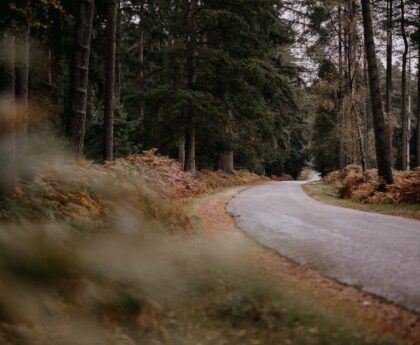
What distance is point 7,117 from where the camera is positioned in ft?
19.0

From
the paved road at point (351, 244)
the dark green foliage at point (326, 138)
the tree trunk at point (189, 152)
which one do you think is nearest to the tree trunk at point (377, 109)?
the paved road at point (351, 244)

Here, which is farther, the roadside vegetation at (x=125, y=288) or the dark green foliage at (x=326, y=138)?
the dark green foliage at (x=326, y=138)

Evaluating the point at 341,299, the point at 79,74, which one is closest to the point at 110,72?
the point at 79,74

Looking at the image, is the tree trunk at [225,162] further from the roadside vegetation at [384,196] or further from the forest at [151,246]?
the roadside vegetation at [384,196]

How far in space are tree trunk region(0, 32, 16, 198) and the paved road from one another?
4442 mm

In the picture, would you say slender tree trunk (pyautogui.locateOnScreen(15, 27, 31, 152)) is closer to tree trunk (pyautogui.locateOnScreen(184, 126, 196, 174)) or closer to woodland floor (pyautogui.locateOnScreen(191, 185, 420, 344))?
woodland floor (pyautogui.locateOnScreen(191, 185, 420, 344))

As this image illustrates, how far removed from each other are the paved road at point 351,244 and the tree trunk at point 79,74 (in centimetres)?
494

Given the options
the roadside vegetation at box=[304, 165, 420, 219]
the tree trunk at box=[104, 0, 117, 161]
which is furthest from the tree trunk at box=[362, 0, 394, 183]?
the tree trunk at box=[104, 0, 117, 161]

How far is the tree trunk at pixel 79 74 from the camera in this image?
1101 centimetres

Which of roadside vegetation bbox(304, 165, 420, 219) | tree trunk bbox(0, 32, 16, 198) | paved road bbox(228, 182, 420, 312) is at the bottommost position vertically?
paved road bbox(228, 182, 420, 312)

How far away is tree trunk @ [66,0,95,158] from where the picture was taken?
1101 cm

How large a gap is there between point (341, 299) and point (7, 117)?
5.05 m

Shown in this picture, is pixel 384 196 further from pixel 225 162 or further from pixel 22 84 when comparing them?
pixel 225 162

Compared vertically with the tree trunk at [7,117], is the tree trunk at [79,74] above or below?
above
